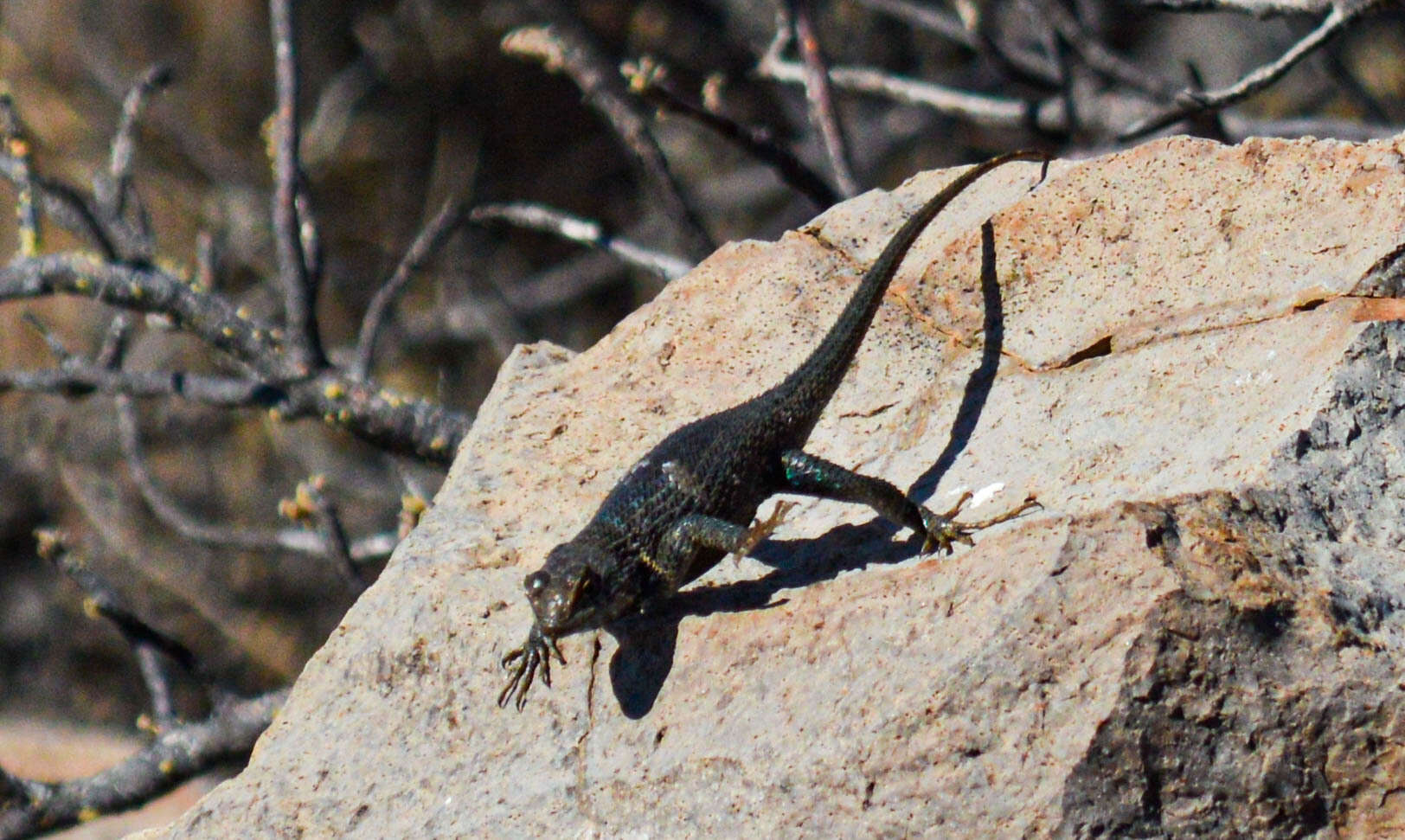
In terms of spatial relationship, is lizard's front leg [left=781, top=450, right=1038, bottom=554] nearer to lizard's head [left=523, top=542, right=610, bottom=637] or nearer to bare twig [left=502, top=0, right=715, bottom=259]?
lizard's head [left=523, top=542, right=610, bottom=637]

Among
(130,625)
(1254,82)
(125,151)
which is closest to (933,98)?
(1254,82)

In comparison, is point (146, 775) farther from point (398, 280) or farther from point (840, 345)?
point (840, 345)

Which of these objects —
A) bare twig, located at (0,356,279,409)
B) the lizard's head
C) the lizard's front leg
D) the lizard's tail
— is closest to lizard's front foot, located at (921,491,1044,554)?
the lizard's front leg

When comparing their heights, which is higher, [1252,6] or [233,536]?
[233,536]

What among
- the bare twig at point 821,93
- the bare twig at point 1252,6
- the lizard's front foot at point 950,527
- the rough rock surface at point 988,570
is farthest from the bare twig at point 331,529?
the bare twig at point 1252,6

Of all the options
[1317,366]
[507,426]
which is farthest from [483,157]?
[1317,366]

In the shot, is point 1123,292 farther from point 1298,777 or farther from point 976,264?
point 1298,777
